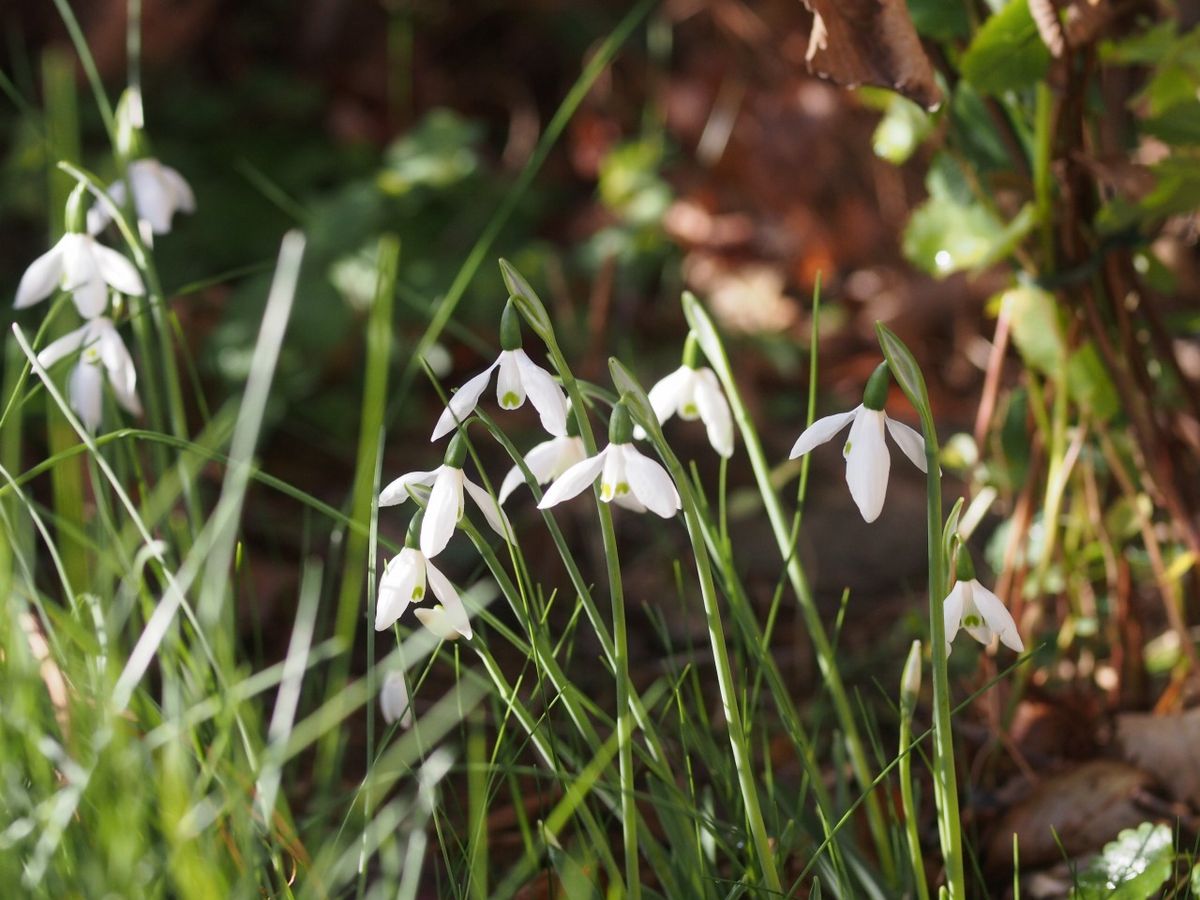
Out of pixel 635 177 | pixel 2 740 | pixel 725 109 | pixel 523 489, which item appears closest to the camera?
pixel 2 740

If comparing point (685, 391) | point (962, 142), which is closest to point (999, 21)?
point (962, 142)

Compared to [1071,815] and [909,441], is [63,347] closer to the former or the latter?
Result: [909,441]

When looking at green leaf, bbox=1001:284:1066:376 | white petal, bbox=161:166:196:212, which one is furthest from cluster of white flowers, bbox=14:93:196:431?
green leaf, bbox=1001:284:1066:376

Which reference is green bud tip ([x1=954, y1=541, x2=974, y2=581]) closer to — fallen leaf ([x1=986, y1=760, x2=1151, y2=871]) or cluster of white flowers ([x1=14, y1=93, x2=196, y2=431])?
fallen leaf ([x1=986, y1=760, x2=1151, y2=871])

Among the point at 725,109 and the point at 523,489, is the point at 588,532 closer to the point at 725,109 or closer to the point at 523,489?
the point at 523,489

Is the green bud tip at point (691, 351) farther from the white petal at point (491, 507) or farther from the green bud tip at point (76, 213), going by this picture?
the green bud tip at point (76, 213)

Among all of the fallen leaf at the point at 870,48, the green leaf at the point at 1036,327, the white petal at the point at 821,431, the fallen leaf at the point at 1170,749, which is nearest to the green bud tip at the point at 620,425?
the white petal at the point at 821,431

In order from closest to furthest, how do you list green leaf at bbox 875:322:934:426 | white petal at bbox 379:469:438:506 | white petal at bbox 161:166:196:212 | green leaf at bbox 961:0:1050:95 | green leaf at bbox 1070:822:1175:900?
green leaf at bbox 875:322:934:426
white petal at bbox 379:469:438:506
green leaf at bbox 1070:822:1175:900
green leaf at bbox 961:0:1050:95
white petal at bbox 161:166:196:212
